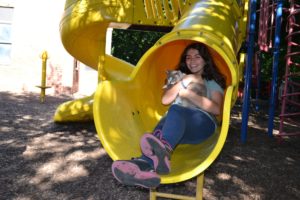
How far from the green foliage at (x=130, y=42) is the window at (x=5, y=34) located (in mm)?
3014

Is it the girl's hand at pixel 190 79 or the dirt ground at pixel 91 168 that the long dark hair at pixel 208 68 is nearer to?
the girl's hand at pixel 190 79

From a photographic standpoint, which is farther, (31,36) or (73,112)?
(31,36)

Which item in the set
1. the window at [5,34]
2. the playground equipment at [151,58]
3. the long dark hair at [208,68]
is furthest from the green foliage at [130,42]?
the long dark hair at [208,68]

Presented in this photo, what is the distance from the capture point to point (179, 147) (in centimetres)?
309

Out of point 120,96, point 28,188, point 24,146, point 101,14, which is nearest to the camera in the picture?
point 120,96

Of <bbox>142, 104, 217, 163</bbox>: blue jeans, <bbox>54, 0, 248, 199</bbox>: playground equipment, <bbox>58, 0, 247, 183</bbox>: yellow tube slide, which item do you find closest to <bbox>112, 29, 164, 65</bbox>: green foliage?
<bbox>54, 0, 248, 199</bbox>: playground equipment

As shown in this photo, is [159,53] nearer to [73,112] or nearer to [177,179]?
[177,179]

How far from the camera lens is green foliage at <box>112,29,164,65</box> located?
11688mm

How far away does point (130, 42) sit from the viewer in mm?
11812

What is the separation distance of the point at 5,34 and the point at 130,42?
12.0 ft

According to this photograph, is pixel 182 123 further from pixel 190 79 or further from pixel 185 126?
pixel 190 79

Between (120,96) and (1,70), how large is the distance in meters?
8.47

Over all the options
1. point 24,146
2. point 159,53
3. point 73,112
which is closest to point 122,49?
point 73,112

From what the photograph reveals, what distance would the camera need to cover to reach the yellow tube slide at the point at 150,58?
2.55m
